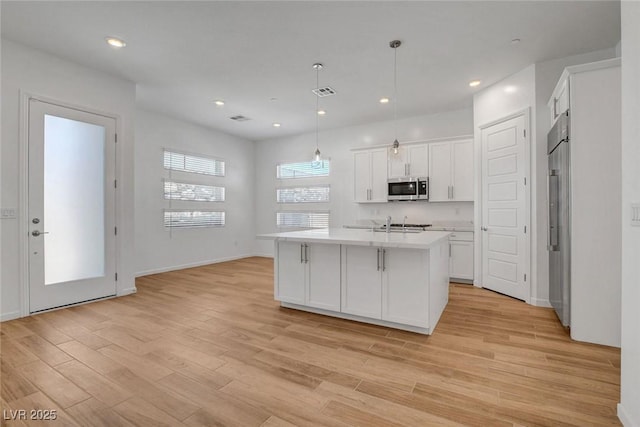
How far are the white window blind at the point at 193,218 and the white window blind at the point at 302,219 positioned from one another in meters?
1.44

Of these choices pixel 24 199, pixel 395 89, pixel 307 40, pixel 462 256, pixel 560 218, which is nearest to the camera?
pixel 560 218

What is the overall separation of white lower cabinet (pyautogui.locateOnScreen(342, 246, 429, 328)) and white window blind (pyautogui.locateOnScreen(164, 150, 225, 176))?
15.0 feet

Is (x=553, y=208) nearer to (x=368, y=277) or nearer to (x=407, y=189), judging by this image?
(x=368, y=277)

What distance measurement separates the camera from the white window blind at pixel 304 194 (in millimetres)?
7054

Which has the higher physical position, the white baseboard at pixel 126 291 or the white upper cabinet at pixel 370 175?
the white upper cabinet at pixel 370 175

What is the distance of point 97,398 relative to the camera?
1.88 m

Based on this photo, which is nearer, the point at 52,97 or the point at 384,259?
the point at 384,259

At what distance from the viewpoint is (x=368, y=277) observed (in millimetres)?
3041

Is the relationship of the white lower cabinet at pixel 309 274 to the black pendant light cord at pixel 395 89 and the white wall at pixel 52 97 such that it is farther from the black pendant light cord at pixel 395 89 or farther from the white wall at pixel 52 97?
the white wall at pixel 52 97

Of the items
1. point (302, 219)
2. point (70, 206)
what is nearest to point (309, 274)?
point (70, 206)

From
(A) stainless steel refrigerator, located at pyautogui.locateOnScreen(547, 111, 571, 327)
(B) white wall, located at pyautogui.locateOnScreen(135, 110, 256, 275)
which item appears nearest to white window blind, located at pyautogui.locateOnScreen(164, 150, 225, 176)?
(B) white wall, located at pyautogui.locateOnScreen(135, 110, 256, 275)

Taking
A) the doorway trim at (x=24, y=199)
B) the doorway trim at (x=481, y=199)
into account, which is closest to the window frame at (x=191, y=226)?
the doorway trim at (x=24, y=199)
